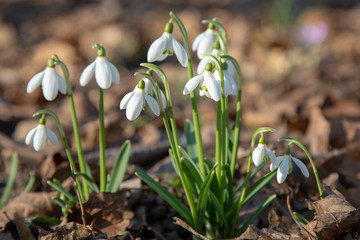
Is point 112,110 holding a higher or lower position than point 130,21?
lower

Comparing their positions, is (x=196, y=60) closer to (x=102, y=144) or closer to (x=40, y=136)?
(x=102, y=144)

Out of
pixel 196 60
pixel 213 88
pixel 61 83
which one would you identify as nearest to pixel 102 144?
pixel 61 83

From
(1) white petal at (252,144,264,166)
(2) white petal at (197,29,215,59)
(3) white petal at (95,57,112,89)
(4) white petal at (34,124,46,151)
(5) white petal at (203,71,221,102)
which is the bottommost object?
(1) white petal at (252,144,264,166)

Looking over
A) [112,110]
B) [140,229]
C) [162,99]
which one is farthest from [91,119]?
[162,99]

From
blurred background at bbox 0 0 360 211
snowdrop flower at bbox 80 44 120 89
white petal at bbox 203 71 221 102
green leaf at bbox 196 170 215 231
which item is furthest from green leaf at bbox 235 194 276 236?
snowdrop flower at bbox 80 44 120 89

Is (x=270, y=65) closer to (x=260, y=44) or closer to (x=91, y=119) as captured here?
(x=260, y=44)

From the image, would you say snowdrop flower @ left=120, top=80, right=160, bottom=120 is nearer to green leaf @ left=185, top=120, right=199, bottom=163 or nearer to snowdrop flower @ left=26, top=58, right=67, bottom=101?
snowdrop flower @ left=26, top=58, right=67, bottom=101

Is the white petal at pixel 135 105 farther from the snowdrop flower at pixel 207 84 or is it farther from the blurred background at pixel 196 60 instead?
the blurred background at pixel 196 60
